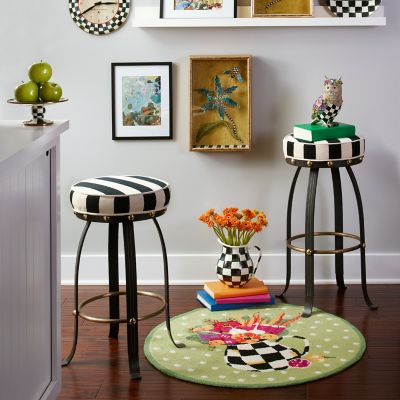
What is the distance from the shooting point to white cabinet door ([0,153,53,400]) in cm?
247

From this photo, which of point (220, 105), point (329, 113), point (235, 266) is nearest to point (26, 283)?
point (235, 266)

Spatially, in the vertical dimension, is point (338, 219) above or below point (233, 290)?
above

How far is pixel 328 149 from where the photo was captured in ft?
13.0

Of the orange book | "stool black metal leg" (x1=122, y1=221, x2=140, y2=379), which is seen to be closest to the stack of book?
the orange book

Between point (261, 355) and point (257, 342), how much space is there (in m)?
0.14

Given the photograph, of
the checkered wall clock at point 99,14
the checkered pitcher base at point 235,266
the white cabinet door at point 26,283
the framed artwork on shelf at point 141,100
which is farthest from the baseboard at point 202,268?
the white cabinet door at point 26,283

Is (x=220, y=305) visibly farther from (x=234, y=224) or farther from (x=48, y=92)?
(x=48, y=92)

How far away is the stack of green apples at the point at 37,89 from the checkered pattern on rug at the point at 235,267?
4.74 ft

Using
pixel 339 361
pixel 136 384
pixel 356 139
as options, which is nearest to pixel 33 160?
pixel 136 384

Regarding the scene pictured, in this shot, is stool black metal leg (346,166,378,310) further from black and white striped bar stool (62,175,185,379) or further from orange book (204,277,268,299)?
black and white striped bar stool (62,175,185,379)

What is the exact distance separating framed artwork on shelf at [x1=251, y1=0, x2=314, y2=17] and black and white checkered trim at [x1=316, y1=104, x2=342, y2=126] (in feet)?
1.72

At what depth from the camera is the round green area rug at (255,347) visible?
134 inches

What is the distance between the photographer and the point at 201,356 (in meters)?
3.59

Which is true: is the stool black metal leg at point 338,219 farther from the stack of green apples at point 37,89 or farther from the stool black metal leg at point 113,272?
the stack of green apples at point 37,89
